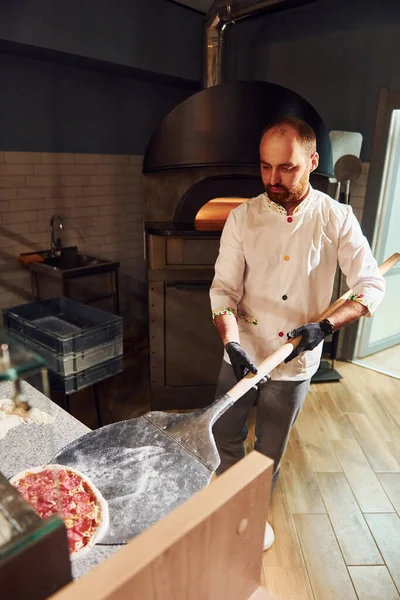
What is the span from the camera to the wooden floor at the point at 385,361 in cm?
338

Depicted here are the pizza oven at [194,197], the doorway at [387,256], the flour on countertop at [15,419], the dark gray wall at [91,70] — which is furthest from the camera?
the doorway at [387,256]

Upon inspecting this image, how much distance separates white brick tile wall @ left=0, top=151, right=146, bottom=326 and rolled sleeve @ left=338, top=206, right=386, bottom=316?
261cm

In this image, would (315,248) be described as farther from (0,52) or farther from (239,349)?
(0,52)

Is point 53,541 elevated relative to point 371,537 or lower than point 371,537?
elevated

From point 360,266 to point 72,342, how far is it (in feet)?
4.00

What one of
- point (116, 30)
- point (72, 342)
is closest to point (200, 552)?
point (72, 342)

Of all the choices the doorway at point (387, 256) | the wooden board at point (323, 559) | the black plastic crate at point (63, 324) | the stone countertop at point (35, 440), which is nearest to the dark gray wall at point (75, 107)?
the black plastic crate at point (63, 324)

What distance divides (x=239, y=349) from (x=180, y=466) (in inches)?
20.5

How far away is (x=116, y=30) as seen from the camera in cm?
305

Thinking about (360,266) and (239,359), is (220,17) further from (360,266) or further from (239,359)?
(239,359)

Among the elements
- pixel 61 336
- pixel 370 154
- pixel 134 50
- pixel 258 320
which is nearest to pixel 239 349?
pixel 258 320

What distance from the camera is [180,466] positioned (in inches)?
39.9

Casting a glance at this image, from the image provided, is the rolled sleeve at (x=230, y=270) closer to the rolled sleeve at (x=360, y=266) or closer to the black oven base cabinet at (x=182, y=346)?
the rolled sleeve at (x=360, y=266)

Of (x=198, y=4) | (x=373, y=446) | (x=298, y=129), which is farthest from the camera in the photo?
(x=198, y=4)
